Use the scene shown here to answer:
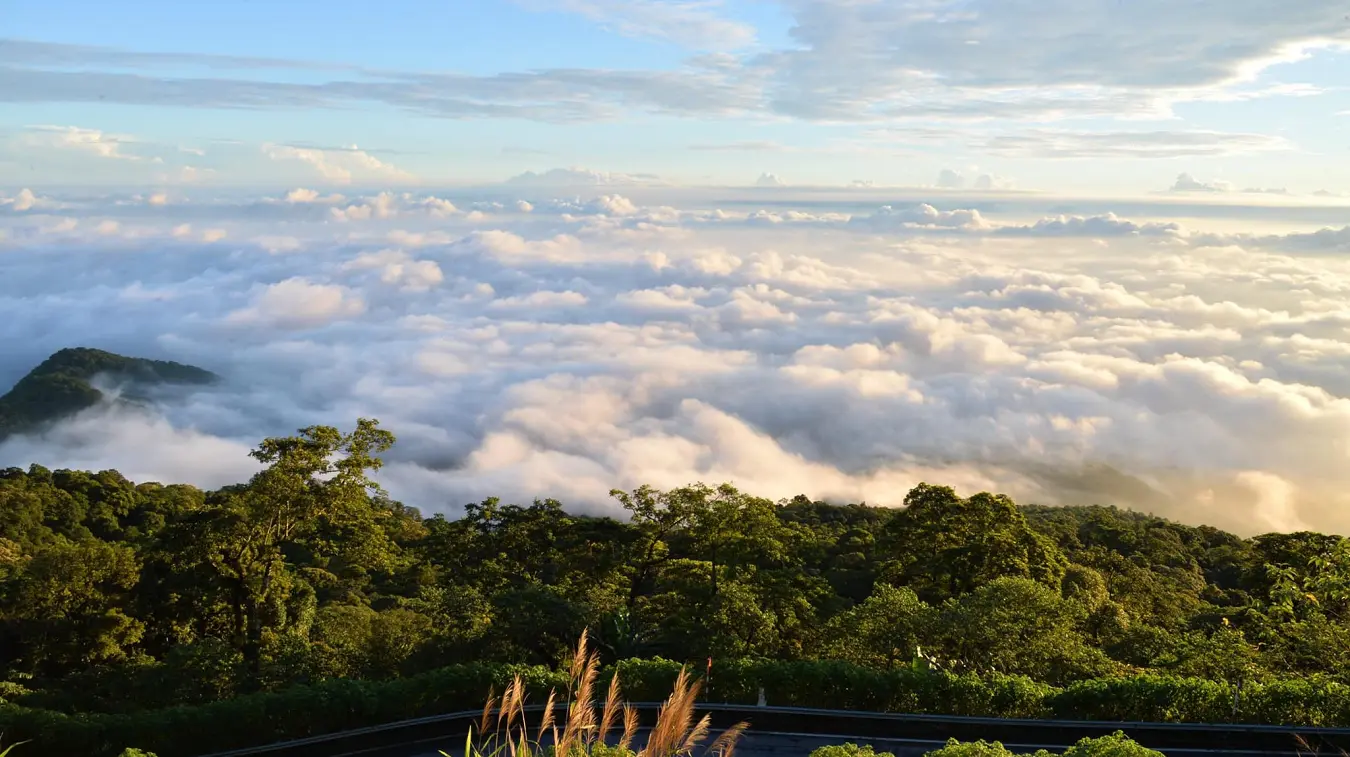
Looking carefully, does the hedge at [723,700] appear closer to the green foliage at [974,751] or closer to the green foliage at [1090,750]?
the green foliage at [1090,750]

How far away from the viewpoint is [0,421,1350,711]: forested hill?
18.2 m

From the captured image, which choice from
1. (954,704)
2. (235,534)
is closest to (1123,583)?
(954,704)

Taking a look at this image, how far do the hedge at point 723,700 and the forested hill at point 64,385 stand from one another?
12293 centimetres

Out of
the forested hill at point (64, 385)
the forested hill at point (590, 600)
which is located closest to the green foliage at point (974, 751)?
the forested hill at point (590, 600)

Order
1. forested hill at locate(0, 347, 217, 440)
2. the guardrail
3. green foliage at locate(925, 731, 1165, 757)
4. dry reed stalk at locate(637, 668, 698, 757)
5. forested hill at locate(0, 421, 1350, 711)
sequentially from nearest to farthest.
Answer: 1. dry reed stalk at locate(637, 668, 698, 757)
2. green foliage at locate(925, 731, 1165, 757)
3. the guardrail
4. forested hill at locate(0, 421, 1350, 711)
5. forested hill at locate(0, 347, 217, 440)

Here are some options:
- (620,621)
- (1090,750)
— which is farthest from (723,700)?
(1090,750)

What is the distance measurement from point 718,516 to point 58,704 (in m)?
14.4

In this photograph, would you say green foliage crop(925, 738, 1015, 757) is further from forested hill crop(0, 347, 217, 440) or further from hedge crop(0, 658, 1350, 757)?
forested hill crop(0, 347, 217, 440)

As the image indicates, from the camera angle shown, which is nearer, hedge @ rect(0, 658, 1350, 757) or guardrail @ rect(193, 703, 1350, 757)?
guardrail @ rect(193, 703, 1350, 757)

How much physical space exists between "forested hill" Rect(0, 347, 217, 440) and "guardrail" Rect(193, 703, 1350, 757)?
124377 mm

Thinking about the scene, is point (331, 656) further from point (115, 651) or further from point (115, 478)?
point (115, 478)

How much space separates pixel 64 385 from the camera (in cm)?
12688

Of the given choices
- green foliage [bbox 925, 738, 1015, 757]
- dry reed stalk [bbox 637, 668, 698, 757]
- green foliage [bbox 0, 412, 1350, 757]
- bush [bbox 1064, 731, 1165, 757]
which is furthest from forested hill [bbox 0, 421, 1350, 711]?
dry reed stalk [bbox 637, 668, 698, 757]

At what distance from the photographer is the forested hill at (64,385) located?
121125 millimetres
